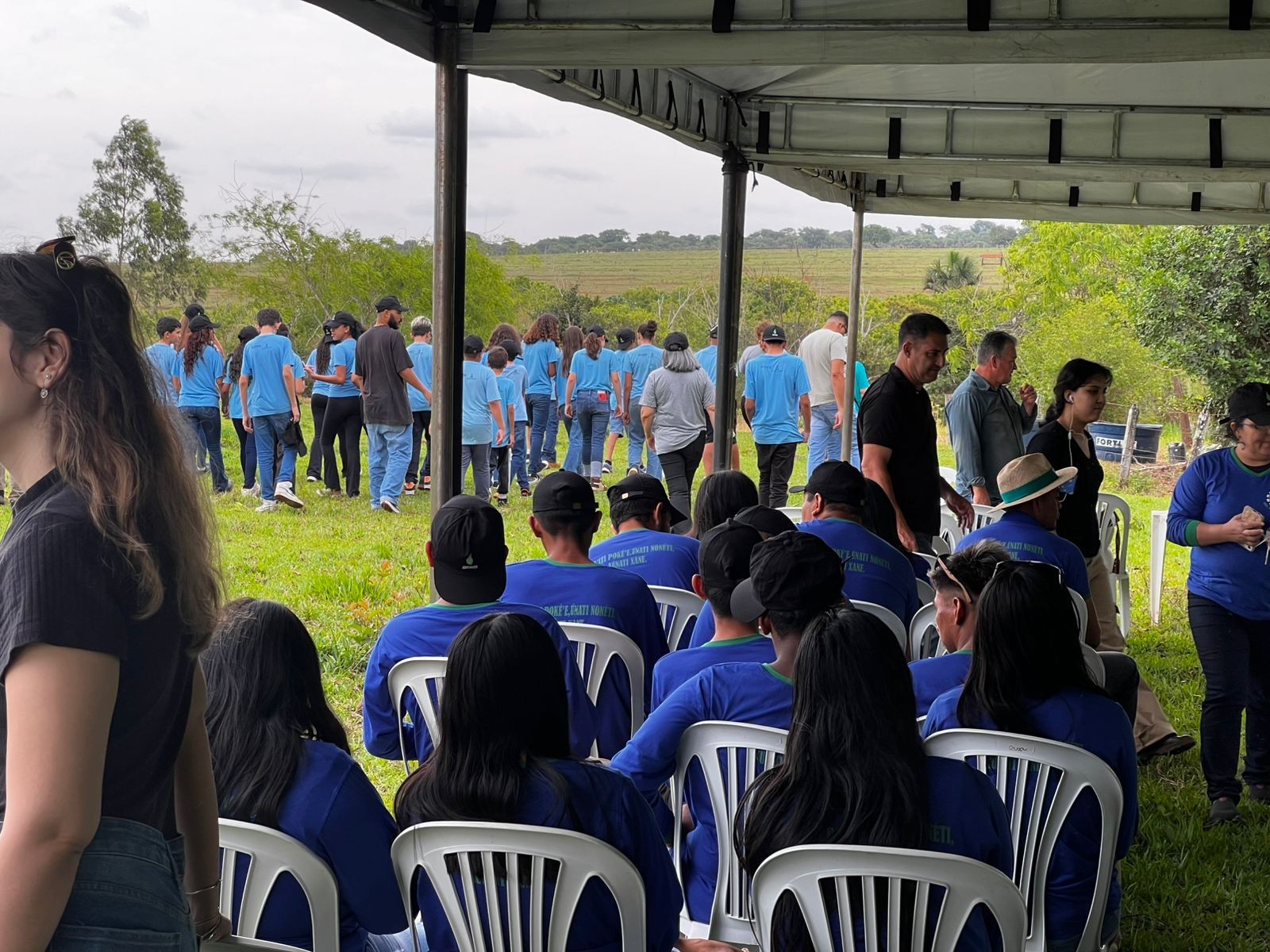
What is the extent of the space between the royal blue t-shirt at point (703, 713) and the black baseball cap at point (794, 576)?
14 centimetres

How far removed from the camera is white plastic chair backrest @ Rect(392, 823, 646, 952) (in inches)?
68.9

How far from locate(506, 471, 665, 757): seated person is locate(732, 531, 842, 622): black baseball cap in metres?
0.69

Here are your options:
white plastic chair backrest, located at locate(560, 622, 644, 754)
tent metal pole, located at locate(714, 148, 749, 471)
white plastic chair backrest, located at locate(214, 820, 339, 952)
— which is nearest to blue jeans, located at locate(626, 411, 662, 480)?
tent metal pole, located at locate(714, 148, 749, 471)

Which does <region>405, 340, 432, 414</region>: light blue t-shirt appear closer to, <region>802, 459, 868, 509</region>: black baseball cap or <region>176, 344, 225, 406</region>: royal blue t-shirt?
<region>176, 344, 225, 406</region>: royal blue t-shirt

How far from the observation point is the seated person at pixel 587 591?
3.11 m

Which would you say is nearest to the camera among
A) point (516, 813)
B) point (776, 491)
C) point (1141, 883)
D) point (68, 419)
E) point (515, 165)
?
point (68, 419)

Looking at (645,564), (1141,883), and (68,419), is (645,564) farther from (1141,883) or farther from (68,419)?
(68,419)

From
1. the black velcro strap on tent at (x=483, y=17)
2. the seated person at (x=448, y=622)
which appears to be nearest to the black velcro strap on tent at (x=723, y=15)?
the black velcro strap on tent at (x=483, y=17)

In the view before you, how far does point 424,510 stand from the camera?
1028 cm

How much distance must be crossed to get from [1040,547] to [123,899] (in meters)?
3.08

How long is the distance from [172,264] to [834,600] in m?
17.4

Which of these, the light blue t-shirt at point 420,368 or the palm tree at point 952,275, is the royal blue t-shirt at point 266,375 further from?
the palm tree at point 952,275

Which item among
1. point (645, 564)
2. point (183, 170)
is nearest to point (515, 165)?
point (183, 170)

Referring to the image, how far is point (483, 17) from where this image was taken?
12.7 feet
